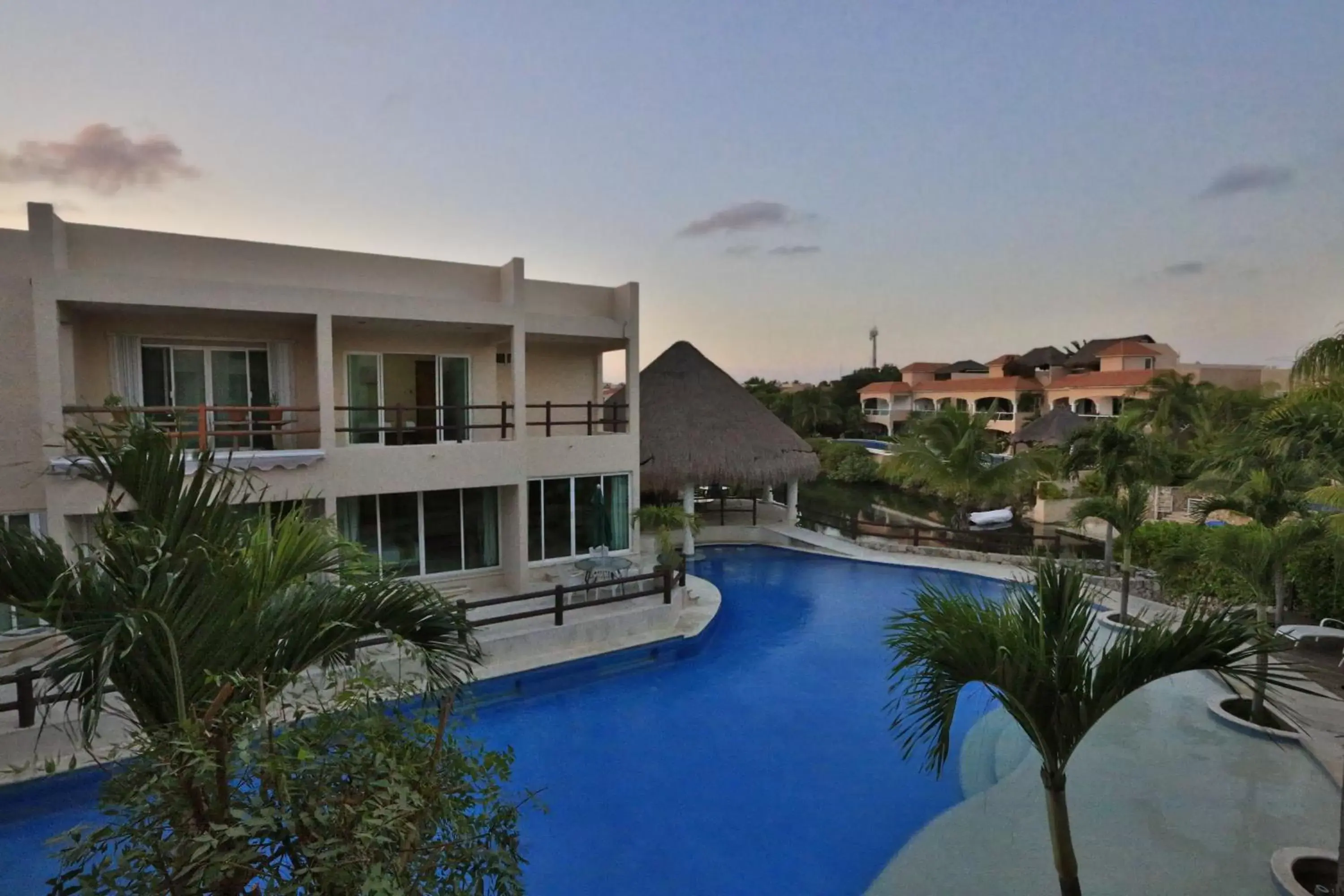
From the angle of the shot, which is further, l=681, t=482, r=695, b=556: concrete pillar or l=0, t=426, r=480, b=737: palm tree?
l=681, t=482, r=695, b=556: concrete pillar

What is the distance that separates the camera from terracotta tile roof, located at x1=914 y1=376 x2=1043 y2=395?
48.2 meters

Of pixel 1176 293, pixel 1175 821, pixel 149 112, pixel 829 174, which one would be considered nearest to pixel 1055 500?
pixel 1176 293

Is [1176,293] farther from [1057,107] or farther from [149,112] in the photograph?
[149,112]

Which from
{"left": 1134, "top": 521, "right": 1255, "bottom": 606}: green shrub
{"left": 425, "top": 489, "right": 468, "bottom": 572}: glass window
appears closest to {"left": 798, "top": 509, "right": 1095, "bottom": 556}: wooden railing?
{"left": 1134, "top": 521, "right": 1255, "bottom": 606}: green shrub

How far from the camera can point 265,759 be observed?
229 centimetres

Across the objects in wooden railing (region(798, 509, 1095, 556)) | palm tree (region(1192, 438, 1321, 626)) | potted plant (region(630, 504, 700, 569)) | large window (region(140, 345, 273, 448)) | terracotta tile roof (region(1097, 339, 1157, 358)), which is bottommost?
wooden railing (region(798, 509, 1095, 556))

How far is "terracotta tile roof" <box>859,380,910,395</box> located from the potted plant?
4137 centimetres

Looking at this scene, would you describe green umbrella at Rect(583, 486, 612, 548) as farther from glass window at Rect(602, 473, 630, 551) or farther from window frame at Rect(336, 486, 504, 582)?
window frame at Rect(336, 486, 504, 582)

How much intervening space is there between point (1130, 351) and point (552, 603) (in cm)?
4949

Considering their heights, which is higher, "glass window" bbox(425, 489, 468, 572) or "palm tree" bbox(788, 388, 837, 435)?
"palm tree" bbox(788, 388, 837, 435)

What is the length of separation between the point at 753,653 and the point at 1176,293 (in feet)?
77.1

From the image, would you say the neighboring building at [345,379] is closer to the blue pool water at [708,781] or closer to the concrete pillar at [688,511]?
the concrete pillar at [688,511]

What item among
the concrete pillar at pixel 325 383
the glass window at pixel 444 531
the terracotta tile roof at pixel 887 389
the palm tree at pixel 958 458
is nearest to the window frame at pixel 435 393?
the glass window at pixel 444 531

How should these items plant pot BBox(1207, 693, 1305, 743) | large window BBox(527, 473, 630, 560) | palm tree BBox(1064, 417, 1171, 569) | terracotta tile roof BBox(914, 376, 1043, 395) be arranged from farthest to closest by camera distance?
1. terracotta tile roof BBox(914, 376, 1043, 395)
2. large window BBox(527, 473, 630, 560)
3. palm tree BBox(1064, 417, 1171, 569)
4. plant pot BBox(1207, 693, 1305, 743)
